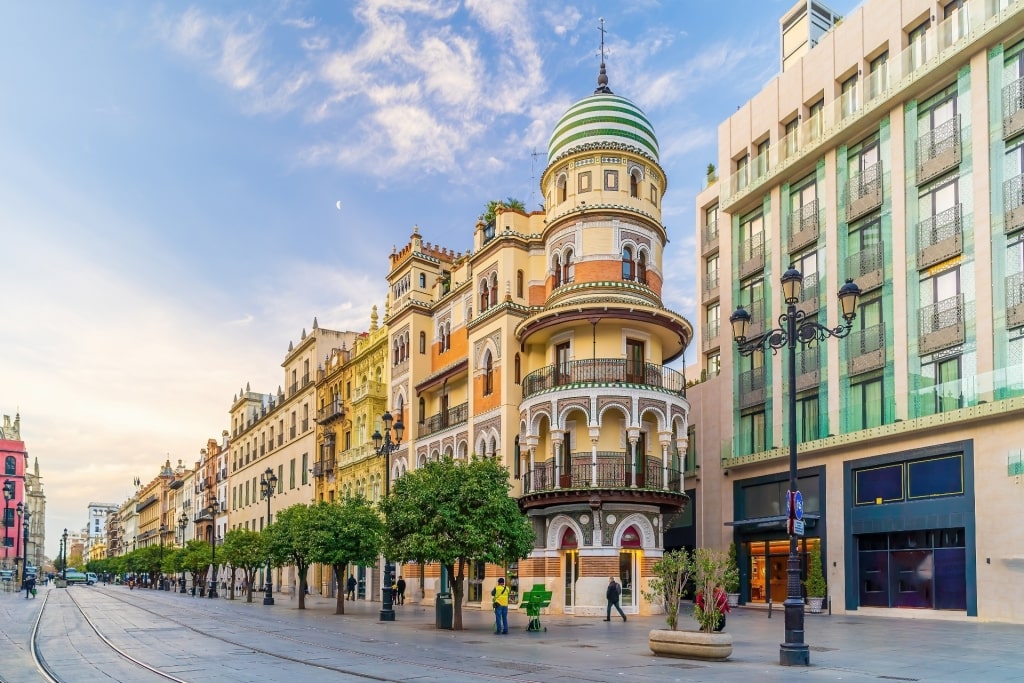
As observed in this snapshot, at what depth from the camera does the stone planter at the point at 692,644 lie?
18719 mm

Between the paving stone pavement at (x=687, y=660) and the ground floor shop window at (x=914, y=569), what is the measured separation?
0.71 metres

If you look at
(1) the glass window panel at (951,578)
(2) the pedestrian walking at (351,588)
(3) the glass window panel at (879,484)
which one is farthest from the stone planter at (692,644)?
(2) the pedestrian walking at (351,588)

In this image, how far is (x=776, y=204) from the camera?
40.8 metres

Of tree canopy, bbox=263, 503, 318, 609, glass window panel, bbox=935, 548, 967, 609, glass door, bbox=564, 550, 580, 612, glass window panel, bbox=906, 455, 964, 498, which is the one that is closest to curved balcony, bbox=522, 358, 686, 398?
glass door, bbox=564, 550, 580, 612

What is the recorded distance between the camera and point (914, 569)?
105 ft

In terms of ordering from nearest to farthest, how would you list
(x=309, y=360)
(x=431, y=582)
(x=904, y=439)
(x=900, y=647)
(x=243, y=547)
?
(x=900, y=647), (x=904, y=439), (x=431, y=582), (x=243, y=547), (x=309, y=360)

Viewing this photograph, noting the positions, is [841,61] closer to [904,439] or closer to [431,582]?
[904,439]

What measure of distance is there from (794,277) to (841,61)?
21.4 metres

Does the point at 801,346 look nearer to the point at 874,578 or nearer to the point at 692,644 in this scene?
the point at 874,578

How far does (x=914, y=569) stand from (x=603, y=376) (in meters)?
12.7

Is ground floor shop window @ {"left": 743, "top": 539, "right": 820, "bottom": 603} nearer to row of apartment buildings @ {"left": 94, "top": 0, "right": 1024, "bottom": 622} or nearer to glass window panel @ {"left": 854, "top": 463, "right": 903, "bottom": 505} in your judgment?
row of apartment buildings @ {"left": 94, "top": 0, "right": 1024, "bottom": 622}

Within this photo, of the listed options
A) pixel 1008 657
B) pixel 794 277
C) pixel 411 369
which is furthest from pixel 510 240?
pixel 1008 657

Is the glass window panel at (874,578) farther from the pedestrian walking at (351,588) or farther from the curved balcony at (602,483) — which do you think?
the pedestrian walking at (351,588)

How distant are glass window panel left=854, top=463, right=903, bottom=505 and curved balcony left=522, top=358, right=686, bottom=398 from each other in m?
7.61
